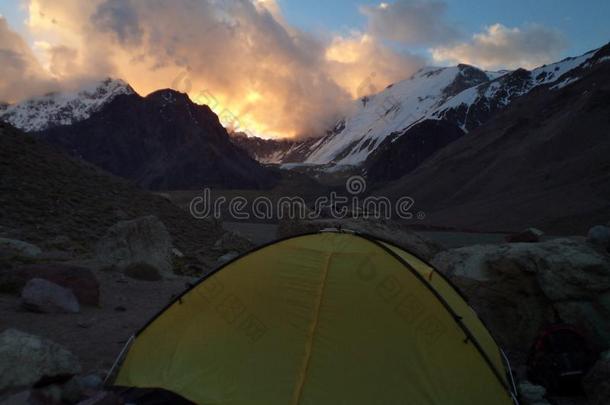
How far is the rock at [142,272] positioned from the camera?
46.6ft

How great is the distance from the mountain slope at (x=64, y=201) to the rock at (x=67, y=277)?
685 cm

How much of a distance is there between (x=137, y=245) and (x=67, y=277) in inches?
241

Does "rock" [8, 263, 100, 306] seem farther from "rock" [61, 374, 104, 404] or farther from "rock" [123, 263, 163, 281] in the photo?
"rock" [61, 374, 104, 404]

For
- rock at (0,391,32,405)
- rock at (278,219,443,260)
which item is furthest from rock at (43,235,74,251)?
rock at (0,391,32,405)

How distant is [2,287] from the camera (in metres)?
9.92

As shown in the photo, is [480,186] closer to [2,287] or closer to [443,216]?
[443,216]

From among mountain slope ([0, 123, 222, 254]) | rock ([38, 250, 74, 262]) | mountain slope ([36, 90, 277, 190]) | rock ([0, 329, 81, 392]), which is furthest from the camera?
mountain slope ([36, 90, 277, 190])

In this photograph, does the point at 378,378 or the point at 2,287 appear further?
the point at 2,287

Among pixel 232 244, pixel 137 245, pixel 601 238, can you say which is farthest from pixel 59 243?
pixel 601 238

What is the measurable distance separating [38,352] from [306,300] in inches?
122

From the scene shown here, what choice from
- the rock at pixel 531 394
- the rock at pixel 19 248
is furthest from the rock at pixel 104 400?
the rock at pixel 19 248

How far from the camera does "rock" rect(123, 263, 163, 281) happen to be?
1422 cm

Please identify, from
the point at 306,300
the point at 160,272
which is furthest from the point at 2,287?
the point at 306,300

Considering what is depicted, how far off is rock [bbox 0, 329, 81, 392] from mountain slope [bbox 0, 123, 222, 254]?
1116cm
